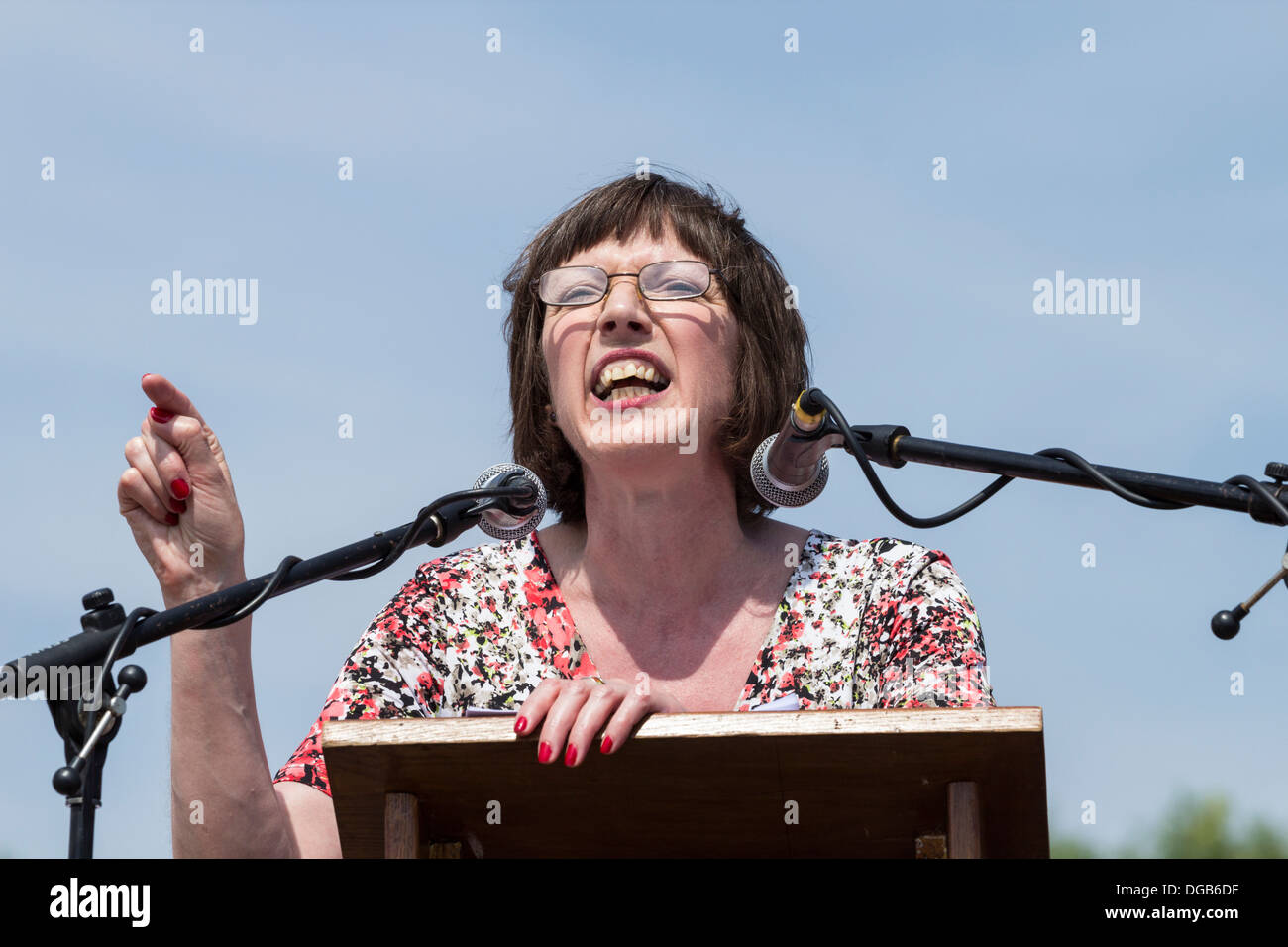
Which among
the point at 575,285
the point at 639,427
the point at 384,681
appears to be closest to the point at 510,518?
the point at 384,681

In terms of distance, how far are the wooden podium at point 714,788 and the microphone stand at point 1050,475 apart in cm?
40

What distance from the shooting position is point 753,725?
224 cm

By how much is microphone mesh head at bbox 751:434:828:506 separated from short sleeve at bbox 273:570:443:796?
975 millimetres

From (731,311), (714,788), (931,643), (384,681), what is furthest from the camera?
(731,311)

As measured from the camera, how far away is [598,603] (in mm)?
3979

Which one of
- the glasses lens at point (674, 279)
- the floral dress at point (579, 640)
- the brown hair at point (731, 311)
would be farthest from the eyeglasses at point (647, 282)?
the floral dress at point (579, 640)

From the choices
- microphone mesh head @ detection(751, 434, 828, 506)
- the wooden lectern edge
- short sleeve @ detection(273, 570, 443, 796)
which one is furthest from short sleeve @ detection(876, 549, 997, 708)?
short sleeve @ detection(273, 570, 443, 796)

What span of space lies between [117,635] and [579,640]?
1763 millimetres

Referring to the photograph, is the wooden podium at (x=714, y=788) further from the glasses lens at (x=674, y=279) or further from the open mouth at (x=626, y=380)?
the glasses lens at (x=674, y=279)

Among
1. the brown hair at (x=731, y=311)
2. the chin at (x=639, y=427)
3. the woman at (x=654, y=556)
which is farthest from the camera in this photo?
the brown hair at (x=731, y=311)

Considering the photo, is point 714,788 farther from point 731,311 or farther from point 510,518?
point 731,311

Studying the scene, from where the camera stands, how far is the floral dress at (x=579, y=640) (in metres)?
3.31
